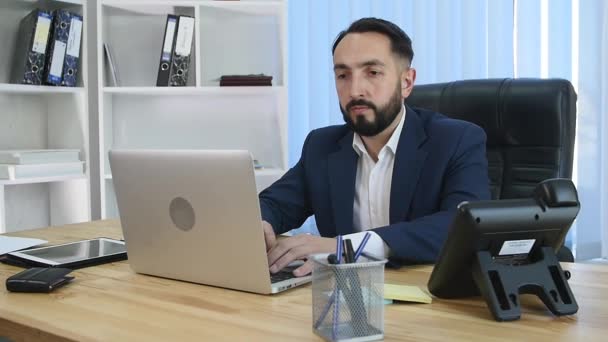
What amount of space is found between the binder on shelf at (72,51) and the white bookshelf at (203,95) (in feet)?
0.55

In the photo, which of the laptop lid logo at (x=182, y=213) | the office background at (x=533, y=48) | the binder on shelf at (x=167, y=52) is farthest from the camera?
the binder on shelf at (x=167, y=52)

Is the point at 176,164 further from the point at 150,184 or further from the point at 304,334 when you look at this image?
the point at 304,334

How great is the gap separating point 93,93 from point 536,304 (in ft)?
8.72

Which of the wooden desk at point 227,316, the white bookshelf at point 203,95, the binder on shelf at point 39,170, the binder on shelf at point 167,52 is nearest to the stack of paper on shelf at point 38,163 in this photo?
the binder on shelf at point 39,170

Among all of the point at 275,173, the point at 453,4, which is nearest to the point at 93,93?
the point at 275,173

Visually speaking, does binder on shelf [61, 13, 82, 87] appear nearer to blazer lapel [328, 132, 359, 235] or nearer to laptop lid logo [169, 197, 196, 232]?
blazer lapel [328, 132, 359, 235]

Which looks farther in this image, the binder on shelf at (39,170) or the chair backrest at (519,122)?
the binder on shelf at (39,170)

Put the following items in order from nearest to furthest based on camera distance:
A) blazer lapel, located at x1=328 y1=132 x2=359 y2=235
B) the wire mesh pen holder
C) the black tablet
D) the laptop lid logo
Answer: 1. the wire mesh pen holder
2. the laptop lid logo
3. the black tablet
4. blazer lapel, located at x1=328 y1=132 x2=359 y2=235

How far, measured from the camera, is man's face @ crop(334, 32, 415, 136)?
170 centimetres

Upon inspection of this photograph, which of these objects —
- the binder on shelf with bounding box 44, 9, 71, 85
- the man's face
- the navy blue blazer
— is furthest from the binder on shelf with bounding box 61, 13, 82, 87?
the man's face

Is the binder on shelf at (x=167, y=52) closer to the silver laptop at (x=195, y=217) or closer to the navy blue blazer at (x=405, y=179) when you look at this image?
the navy blue blazer at (x=405, y=179)

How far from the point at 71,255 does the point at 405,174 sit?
2.55 feet

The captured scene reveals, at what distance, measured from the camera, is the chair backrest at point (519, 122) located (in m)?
1.79

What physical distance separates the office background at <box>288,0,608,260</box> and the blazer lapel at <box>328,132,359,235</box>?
136 centimetres
